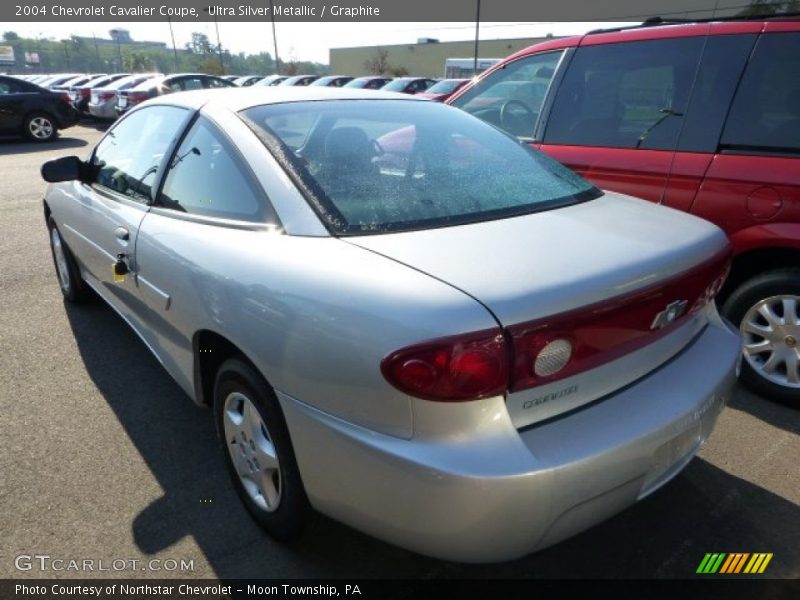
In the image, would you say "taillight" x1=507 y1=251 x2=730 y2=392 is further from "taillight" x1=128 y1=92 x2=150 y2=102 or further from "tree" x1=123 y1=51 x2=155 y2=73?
"tree" x1=123 y1=51 x2=155 y2=73

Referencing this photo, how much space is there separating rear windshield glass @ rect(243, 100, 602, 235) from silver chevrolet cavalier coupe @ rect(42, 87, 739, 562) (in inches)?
0.4

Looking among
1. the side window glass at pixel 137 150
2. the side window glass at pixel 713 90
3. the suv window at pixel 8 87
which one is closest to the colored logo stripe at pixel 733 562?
the side window glass at pixel 713 90

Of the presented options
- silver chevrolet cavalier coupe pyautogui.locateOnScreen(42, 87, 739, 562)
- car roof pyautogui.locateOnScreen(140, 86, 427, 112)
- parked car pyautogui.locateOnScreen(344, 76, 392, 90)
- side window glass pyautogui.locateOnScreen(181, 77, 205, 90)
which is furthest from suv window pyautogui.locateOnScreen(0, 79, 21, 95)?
silver chevrolet cavalier coupe pyautogui.locateOnScreen(42, 87, 739, 562)

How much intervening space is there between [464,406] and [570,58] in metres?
3.05

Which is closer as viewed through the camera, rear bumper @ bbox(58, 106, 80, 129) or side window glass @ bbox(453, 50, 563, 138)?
side window glass @ bbox(453, 50, 563, 138)

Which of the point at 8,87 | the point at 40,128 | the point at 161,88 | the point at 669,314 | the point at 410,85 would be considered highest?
the point at 669,314

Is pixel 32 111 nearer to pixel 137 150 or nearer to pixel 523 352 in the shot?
pixel 137 150

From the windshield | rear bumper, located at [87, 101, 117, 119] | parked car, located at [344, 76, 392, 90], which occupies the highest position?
the windshield

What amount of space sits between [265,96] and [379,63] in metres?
58.7

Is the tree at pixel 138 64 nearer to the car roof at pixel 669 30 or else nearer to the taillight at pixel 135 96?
the taillight at pixel 135 96

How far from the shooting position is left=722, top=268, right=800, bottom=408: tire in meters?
3.04

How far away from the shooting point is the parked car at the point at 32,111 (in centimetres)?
1386

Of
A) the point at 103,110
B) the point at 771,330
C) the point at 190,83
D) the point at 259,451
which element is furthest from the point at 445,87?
the point at 259,451

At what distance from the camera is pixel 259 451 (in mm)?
2100
